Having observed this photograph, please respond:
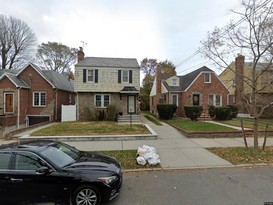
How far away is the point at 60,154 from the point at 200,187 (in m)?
3.77

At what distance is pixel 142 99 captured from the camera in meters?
41.9

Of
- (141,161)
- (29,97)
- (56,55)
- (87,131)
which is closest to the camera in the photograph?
(141,161)

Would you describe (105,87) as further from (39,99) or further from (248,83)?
(248,83)

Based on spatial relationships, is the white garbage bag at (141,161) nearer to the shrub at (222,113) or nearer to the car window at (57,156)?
the car window at (57,156)

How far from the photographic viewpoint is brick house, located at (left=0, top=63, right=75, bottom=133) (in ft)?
66.5

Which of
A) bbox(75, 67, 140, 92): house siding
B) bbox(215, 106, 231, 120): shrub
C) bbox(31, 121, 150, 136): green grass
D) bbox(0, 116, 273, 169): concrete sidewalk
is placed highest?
bbox(75, 67, 140, 92): house siding

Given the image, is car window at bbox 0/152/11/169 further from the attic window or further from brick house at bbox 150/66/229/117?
brick house at bbox 150/66/229/117

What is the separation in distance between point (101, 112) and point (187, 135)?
1092 centimetres

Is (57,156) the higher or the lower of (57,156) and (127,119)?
the higher

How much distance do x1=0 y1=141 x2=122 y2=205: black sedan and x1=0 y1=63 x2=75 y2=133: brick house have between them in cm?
1847

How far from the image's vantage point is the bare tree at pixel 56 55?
45.3 metres

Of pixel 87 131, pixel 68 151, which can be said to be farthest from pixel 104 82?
pixel 68 151

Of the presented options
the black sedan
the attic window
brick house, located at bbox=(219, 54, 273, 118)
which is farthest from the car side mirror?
the attic window

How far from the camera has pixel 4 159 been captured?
4.15 metres
